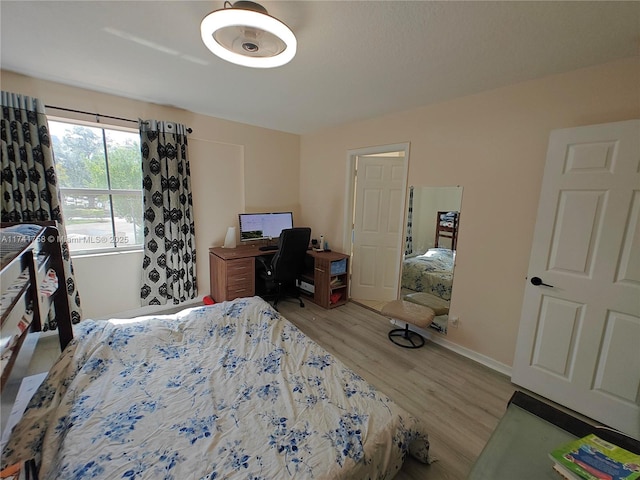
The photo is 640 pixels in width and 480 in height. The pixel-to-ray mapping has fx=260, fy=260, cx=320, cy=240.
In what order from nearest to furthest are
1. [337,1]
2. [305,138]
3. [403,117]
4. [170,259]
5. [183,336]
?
[337,1]
[183,336]
[403,117]
[170,259]
[305,138]

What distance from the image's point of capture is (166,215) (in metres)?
3.00

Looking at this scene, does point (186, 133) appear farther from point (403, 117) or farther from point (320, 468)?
point (320, 468)

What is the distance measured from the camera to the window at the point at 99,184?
8.49 ft

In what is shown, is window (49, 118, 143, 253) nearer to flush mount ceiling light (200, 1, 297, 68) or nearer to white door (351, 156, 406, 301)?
flush mount ceiling light (200, 1, 297, 68)

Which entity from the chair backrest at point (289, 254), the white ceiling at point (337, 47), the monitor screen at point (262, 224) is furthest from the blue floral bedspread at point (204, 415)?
the monitor screen at point (262, 224)

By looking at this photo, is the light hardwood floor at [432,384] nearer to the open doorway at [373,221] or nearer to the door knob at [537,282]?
the open doorway at [373,221]

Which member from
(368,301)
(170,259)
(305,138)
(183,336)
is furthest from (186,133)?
(368,301)

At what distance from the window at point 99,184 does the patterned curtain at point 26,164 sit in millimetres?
208

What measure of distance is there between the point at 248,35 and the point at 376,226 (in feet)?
8.73

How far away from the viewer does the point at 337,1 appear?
1284 mm

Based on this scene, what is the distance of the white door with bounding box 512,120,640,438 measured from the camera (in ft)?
5.36

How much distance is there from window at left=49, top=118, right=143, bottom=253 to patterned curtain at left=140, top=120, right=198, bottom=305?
0.22 m

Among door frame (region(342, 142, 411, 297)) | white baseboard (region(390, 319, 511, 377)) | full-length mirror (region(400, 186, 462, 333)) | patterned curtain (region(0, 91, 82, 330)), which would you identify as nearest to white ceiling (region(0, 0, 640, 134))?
patterned curtain (region(0, 91, 82, 330))

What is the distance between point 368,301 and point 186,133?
3.18m
